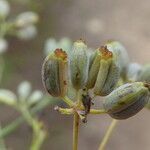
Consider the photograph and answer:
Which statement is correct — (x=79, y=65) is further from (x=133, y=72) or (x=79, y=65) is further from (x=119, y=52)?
(x=133, y=72)

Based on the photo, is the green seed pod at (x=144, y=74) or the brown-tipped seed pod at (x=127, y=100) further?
the green seed pod at (x=144, y=74)

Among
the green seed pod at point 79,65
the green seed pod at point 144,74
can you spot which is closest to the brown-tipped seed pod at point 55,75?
the green seed pod at point 79,65

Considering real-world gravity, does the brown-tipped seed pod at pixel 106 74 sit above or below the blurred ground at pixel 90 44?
above

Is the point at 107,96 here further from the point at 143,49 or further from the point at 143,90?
the point at 143,49

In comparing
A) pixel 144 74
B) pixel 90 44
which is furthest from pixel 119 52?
pixel 90 44

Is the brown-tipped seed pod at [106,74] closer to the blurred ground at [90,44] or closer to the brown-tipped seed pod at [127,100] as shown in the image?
the brown-tipped seed pod at [127,100]

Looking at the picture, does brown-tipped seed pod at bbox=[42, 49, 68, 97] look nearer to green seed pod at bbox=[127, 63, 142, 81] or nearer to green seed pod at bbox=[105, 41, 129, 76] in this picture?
green seed pod at bbox=[105, 41, 129, 76]
